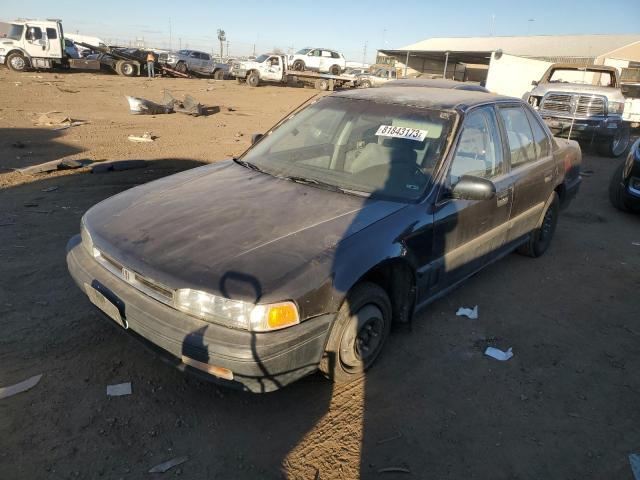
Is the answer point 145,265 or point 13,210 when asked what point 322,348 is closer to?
point 145,265

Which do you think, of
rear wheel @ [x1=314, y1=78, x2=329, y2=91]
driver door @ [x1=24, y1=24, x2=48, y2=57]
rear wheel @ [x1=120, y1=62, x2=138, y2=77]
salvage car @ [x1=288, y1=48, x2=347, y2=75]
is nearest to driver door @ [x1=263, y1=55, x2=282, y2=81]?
rear wheel @ [x1=314, y1=78, x2=329, y2=91]

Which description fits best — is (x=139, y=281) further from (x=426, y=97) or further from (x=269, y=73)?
(x=269, y=73)

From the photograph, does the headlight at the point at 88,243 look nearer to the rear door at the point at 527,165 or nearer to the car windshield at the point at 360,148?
the car windshield at the point at 360,148

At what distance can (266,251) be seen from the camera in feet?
7.87

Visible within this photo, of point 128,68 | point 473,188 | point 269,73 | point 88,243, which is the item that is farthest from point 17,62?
point 473,188

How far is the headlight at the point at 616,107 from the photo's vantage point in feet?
36.5

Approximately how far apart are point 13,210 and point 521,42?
162ft

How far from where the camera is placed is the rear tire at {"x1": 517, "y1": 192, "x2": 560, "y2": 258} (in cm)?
487

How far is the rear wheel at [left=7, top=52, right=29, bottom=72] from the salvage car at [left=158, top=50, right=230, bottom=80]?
8.41 meters

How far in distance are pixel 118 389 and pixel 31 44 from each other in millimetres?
27154

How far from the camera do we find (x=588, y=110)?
36.8 ft

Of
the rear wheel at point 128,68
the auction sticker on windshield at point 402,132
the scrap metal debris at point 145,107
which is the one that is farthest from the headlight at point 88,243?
the rear wheel at point 128,68

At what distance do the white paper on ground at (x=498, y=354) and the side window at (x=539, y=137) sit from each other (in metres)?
2.10

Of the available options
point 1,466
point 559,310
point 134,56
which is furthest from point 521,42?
point 1,466
